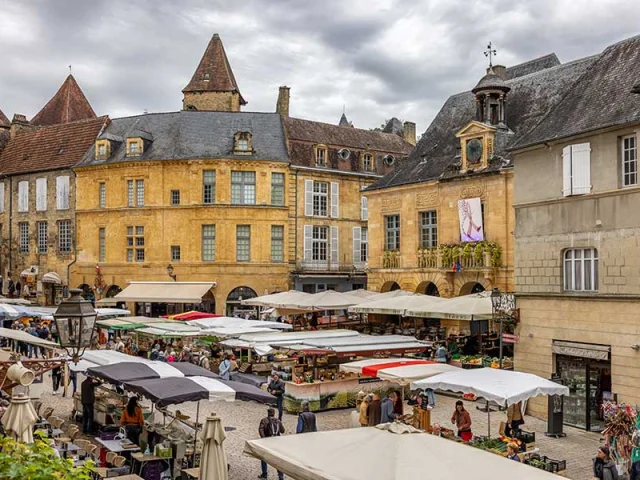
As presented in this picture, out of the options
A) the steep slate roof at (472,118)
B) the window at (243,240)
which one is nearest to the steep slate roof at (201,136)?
the window at (243,240)

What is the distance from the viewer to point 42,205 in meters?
42.6

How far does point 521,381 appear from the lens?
13414mm

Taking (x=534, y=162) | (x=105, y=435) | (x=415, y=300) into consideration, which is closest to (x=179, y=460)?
(x=105, y=435)

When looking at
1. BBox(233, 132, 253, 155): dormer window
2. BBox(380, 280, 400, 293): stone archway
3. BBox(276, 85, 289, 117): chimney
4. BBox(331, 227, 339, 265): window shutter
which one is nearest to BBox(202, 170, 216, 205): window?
BBox(233, 132, 253, 155): dormer window

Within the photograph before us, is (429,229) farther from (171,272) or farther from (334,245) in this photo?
(171,272)

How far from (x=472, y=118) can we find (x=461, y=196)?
4.36 metres

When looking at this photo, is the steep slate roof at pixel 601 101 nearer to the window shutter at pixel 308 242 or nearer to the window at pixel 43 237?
the window shutter at pixel 308 242

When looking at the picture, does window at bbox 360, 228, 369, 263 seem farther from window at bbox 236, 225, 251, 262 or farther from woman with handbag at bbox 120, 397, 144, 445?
woman with handbag at bbox 120, 397, 144, 445

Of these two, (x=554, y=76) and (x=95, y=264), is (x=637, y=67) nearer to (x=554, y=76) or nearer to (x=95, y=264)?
(x=554, y=76)

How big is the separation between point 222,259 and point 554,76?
1809cm

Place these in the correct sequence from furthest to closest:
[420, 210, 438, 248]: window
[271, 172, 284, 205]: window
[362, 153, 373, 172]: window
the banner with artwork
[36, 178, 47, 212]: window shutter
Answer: [36, 178, 47, 212]: window shutter → [362, 153, 373, 172]: window → [271, 172, 284, 205]: window → [420, 210, 438, 248]: window → the banner with artwork

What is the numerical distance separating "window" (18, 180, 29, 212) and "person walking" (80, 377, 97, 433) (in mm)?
30490

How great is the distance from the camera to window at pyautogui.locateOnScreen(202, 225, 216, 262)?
1479 inches

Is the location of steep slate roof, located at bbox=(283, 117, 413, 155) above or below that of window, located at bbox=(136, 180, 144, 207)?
above
